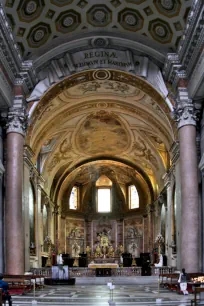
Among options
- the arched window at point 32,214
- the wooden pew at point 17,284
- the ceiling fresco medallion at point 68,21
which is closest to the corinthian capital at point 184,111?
the ceiling fresco medallion at point 68,21

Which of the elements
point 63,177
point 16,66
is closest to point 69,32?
point 16,66

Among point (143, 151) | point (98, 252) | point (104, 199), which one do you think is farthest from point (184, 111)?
point (104, 199)

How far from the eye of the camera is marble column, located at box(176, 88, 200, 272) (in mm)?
17859

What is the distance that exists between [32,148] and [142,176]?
13.3m

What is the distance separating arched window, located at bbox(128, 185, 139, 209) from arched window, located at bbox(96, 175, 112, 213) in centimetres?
187

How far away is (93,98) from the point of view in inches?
1065

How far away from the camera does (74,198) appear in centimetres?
4134

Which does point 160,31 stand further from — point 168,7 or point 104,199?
point 104,199

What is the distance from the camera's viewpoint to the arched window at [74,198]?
134 ft

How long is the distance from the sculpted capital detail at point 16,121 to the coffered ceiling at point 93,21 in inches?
98.7

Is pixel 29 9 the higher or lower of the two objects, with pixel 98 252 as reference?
higher

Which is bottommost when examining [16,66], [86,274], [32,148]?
[86,274]

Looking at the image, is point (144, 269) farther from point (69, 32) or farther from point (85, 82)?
point (69, 32)

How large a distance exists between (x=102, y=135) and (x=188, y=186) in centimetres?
1528
